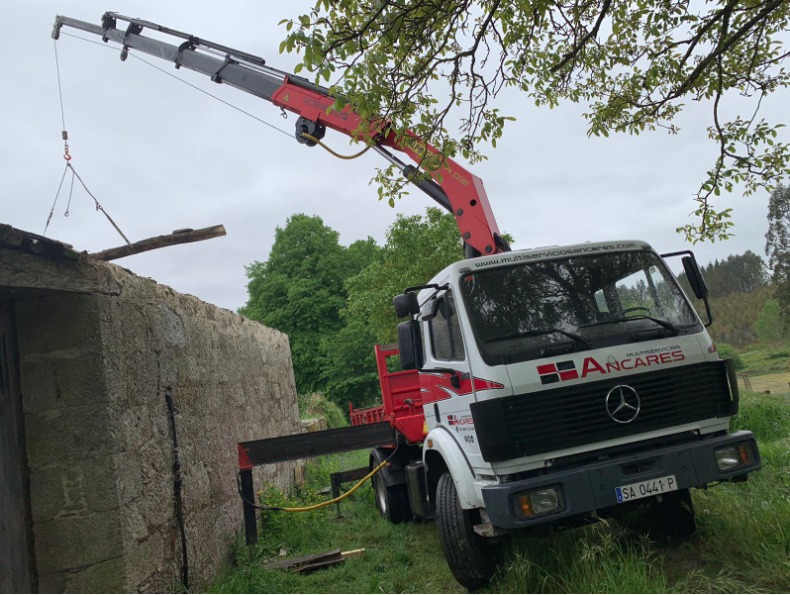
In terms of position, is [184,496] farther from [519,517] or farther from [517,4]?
[517,4]

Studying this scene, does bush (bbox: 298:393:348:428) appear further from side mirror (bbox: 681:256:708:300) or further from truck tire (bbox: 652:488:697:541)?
side mirror (bbox: 681:256:708:300)

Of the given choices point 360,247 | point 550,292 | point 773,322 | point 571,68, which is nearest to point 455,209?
point 571,68

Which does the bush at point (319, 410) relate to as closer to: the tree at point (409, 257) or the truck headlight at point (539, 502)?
the tree at point (409, 257)

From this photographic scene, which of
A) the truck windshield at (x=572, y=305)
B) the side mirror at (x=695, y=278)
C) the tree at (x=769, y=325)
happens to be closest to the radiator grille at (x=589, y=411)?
the truck windshield at (x=572, y=305)

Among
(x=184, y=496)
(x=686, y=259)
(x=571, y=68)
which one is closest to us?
(x=686, y=259)

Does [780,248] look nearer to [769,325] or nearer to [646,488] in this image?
[769,325]

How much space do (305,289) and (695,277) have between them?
27.8m

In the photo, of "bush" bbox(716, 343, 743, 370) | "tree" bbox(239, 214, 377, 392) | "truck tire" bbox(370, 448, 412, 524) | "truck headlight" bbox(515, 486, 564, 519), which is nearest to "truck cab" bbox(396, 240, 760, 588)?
"truck headlight" bbox(515, 486, 564, 519)

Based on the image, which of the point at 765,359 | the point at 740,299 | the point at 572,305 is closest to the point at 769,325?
the point at 765,359

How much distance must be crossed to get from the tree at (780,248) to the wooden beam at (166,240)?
40799 millimetres

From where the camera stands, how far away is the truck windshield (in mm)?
4152

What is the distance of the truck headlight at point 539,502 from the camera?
3709 mm

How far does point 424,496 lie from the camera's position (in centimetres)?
559

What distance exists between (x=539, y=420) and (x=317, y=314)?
28.2 m
